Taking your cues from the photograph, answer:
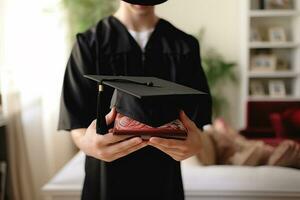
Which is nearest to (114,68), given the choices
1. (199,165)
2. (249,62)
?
(199,165)

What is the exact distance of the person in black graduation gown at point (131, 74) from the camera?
94 centimetres

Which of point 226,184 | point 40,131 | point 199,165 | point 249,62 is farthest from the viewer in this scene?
point 249,62

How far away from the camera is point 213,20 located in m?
3.48

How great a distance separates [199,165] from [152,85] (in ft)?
2.73

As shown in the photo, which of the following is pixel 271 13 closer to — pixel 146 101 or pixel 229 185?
pixel 229 185

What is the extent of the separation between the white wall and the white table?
7.37 feet

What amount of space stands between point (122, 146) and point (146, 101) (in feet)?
0.35

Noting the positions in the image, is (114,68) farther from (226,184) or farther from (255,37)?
(255,37)

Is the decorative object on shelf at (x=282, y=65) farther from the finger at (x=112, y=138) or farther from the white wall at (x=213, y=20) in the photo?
the finger at (x=112, y=138)

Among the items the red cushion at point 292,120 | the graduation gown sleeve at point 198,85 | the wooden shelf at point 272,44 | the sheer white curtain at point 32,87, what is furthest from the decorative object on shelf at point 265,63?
the graduation gown sleeve at point 198,85

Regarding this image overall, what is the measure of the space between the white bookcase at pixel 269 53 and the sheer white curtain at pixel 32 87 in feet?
5.82

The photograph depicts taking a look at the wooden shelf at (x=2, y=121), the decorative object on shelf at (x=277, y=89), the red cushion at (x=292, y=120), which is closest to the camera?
the wooden shelf at (x=2, y=121)

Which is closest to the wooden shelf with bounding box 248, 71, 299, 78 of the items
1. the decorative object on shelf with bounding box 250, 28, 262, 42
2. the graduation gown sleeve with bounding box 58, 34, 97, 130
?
the decorative object on shelf with bounding box 250, 28, 262, 42

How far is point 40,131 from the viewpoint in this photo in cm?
222
